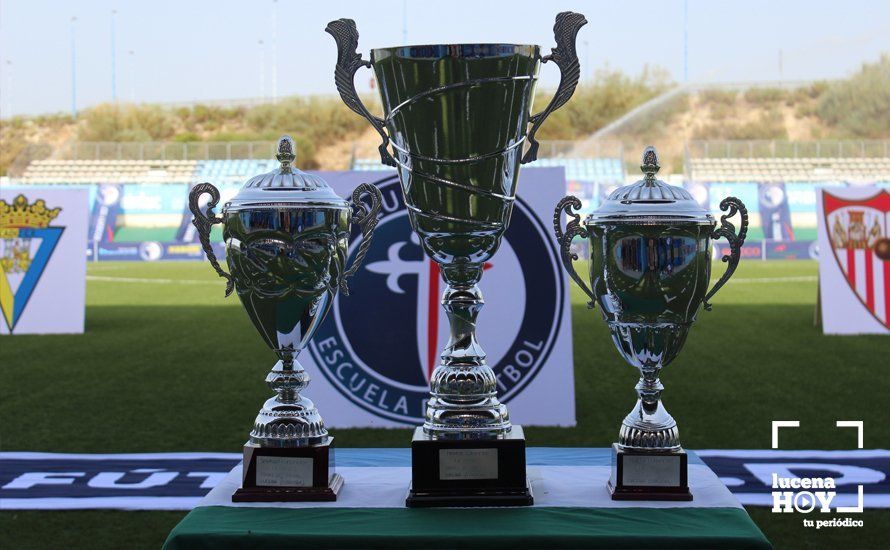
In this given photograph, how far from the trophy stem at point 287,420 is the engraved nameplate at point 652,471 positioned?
1.96ft

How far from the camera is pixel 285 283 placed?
2094 mm

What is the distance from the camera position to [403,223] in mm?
4664

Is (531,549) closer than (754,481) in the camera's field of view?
Yes

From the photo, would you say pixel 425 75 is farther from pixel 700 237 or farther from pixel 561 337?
pixel 561 337

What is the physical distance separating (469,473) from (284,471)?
362 millimetres

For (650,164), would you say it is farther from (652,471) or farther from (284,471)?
(284,471)

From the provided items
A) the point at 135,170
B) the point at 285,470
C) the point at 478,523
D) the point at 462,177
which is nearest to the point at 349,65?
the point at 462,177

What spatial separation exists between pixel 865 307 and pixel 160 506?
655cm

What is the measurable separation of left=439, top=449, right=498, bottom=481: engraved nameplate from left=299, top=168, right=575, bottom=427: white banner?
2535 mm

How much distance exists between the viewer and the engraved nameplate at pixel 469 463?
2027 mm

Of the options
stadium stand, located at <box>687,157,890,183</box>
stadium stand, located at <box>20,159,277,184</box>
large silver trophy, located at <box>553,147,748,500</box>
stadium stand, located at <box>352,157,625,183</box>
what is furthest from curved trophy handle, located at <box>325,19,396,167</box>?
stadium stand, located at <box>687,157,890,183</box>

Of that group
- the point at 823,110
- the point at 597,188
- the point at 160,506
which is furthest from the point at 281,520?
the point at 823,110

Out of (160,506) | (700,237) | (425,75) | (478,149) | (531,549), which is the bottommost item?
(160,506)

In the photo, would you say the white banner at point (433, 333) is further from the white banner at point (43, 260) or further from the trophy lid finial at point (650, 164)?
the white banner at point (43, 260)
